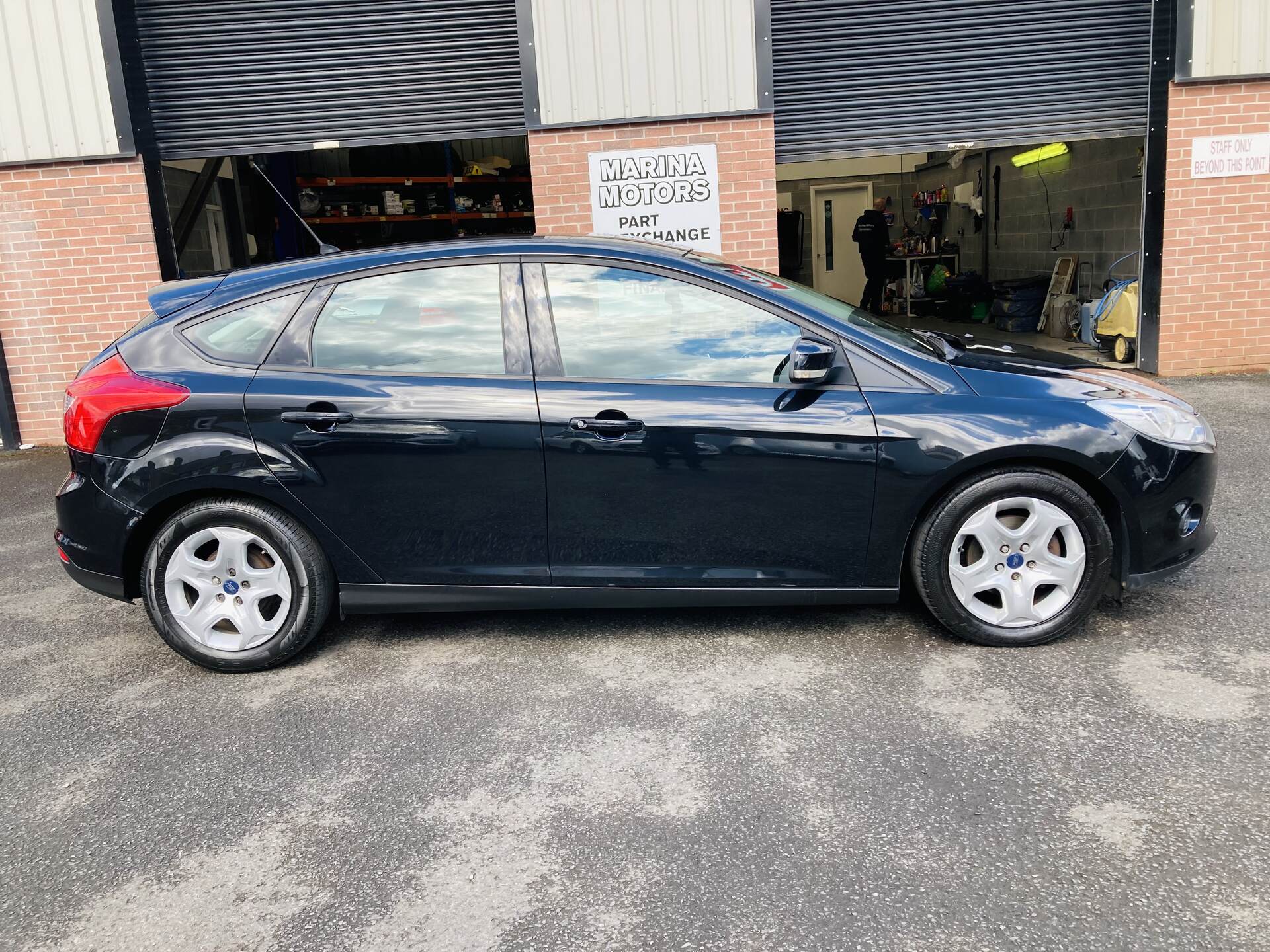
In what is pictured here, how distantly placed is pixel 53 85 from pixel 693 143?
5.14 metres

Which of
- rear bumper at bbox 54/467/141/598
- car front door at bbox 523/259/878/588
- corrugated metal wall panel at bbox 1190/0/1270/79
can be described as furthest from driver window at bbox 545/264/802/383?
corrugated metal wall panel at bbox 1190/0/1270/79

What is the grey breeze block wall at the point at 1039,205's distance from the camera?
11.3m

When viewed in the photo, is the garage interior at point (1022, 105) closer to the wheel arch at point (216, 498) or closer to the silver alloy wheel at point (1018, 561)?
the silver alloy wheel at point (1018, 561)

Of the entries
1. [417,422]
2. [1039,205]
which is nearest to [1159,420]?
[417,422]

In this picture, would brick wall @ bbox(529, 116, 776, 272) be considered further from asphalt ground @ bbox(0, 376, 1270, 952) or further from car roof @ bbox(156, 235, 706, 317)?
asphalt ground @ bbox(0, 376, 1270, 952)

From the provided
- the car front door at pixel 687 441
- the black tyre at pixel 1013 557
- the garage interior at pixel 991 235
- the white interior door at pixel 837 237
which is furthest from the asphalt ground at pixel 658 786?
the white interior door at pixel 837 237

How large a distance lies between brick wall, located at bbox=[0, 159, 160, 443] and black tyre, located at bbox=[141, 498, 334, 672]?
5403 mm

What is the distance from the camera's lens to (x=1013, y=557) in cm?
365

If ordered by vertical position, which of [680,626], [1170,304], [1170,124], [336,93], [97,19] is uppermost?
[97,19]

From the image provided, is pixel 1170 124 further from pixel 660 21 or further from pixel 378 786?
pixel 378 786

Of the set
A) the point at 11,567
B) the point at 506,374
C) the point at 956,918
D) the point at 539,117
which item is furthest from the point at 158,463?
the point at 539,117

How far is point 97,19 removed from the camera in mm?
7977

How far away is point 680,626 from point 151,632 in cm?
232

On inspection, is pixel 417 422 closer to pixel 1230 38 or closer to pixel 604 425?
pixel 604 425
